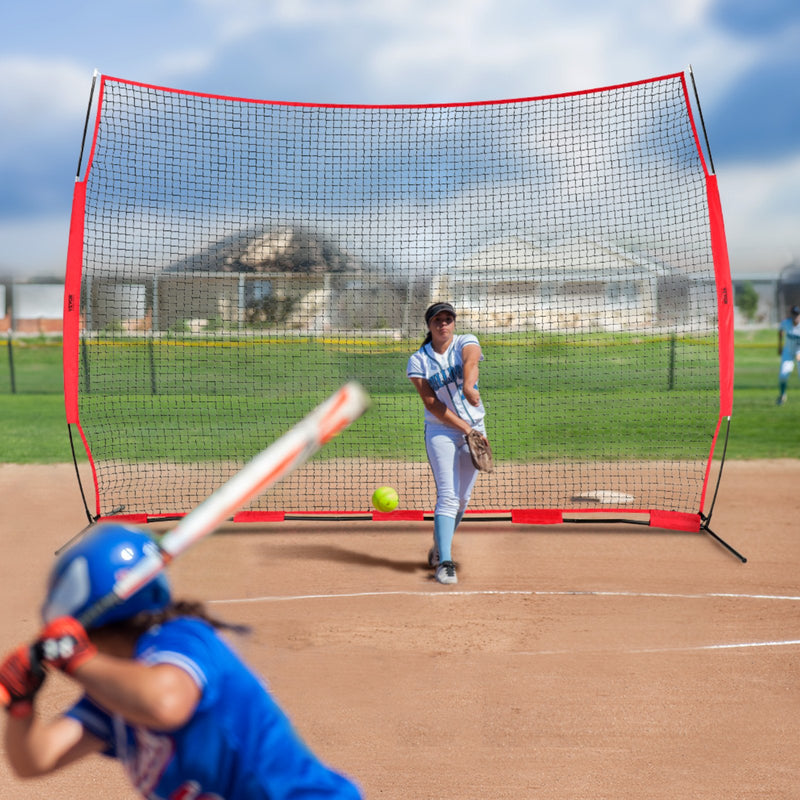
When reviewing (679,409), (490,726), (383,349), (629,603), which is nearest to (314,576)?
(629,603)

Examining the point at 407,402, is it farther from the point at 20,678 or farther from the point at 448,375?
the point at 20,678

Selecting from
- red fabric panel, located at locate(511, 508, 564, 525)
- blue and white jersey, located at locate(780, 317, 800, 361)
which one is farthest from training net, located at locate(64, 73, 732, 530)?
blue and white jersey, located at locate(780, 317, 800, 361)

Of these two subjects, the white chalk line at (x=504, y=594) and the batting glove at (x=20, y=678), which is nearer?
the batting glove at (x=20, y=678)

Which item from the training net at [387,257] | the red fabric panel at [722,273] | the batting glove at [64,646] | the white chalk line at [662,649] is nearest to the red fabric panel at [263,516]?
the training net at [387,257]

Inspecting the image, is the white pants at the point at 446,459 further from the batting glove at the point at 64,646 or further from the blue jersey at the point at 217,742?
the batting glove at the point at 64,646

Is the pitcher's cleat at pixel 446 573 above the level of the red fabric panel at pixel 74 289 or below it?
below

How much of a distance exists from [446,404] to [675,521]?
3.17 metres

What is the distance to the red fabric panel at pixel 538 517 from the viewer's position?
924 centimetres

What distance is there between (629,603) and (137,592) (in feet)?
18.1

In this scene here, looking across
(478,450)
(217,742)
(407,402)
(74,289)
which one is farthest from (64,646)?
(407,402)

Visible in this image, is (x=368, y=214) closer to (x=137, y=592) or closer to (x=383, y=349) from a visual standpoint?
(x=383, y=349)

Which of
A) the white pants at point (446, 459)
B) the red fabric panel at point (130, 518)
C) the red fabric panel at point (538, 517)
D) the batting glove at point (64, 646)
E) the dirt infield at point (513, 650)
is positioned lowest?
the dirt infield at point (513, 650)

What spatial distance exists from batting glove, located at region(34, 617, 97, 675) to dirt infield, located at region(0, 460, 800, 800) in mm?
2650

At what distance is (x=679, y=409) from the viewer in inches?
715
